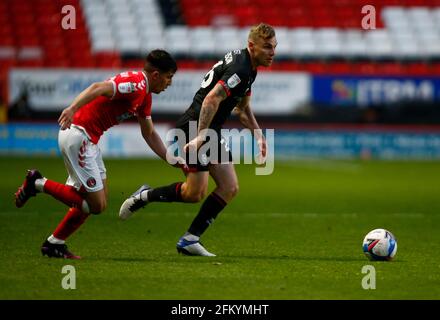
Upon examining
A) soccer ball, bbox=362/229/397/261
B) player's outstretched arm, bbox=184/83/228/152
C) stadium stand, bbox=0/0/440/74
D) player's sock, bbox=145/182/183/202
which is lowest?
soccer ball, bbox=362/229/397/261

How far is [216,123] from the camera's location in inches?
323

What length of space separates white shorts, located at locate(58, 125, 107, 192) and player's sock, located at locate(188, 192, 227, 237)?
1.03 meters

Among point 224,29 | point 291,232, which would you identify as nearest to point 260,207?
point 291,232

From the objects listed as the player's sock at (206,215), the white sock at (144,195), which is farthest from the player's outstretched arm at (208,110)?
the white sock at (144,195)

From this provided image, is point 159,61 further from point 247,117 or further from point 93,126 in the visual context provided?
point 247,117

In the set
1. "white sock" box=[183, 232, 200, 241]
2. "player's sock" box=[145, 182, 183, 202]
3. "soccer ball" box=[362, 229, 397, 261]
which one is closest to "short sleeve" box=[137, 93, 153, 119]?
"player's sock" box=[145, 182, 183, 202]

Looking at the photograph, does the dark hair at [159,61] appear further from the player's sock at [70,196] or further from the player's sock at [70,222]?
the player's sock at [70,222]

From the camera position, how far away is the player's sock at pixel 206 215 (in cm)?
807

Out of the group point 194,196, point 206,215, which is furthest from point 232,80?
point 206,215

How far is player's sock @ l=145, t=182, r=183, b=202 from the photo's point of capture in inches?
327

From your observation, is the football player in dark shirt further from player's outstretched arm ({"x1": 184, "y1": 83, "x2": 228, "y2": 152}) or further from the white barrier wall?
the white barrier wall

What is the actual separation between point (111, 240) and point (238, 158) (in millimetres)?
14324

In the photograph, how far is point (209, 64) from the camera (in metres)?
24.5

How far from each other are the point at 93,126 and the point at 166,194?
1.13 meters
